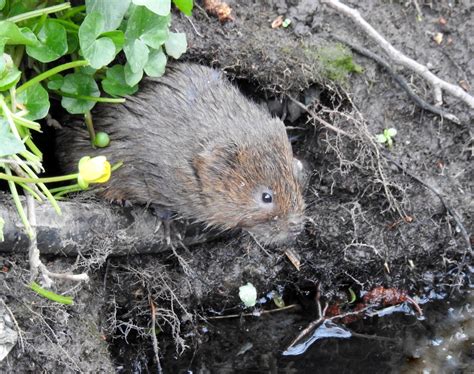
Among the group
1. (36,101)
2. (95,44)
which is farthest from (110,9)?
(36,101)

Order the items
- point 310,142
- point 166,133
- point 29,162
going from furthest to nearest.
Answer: point 310,142
point 166,133
point 29,162

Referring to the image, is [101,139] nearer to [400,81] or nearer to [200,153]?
[200,153]

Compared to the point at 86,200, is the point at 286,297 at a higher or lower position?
lower

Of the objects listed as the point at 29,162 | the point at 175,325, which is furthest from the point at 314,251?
the point at 29,162

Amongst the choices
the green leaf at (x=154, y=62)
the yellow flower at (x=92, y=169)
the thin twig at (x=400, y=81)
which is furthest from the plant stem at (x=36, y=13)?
the thin twig at (x=400, y=81)

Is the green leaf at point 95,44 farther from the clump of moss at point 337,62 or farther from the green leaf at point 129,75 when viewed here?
the clump of moss at point 337,62

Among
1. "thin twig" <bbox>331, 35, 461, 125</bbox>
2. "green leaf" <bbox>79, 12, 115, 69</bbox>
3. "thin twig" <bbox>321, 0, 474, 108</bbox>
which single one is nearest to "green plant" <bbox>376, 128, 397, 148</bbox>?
"thin twig" <bbox>331, 35, 461, 125</bbox>

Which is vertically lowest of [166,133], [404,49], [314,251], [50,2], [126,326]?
[126,326]

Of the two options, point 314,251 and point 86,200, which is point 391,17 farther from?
point 86,200
